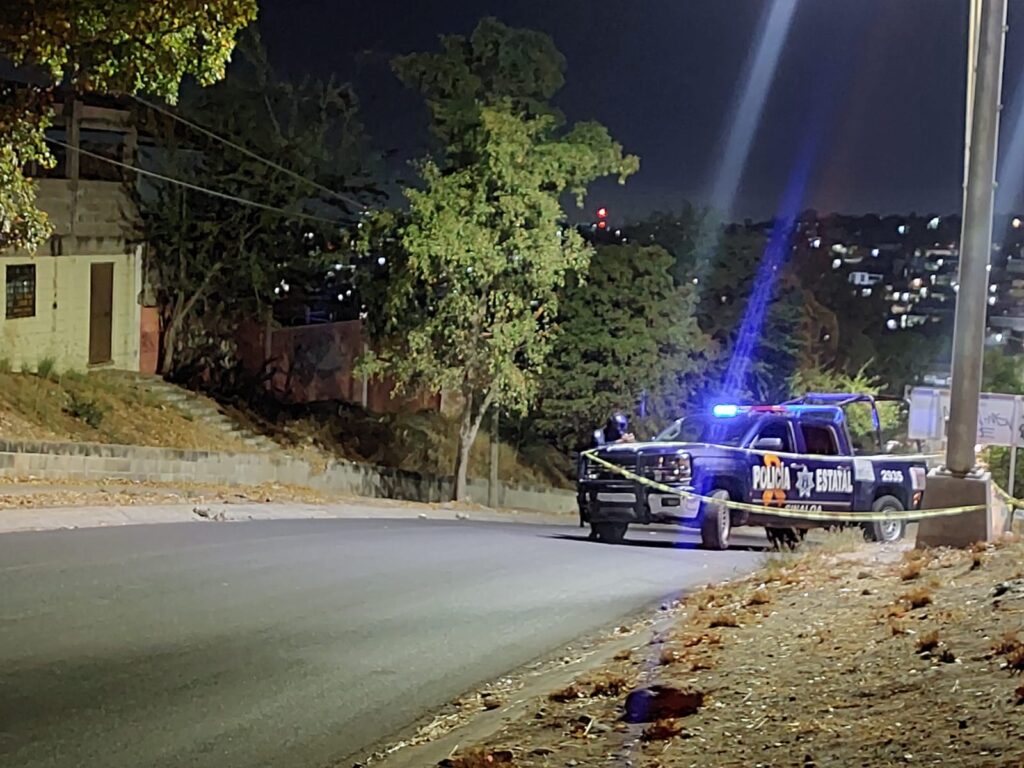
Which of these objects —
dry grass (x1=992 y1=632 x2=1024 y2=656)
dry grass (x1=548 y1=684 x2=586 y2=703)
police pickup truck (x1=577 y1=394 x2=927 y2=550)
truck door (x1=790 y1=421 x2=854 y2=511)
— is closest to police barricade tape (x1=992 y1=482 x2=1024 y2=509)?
police pickup truck (x1=577 y1=394 x2=927 y2=550)

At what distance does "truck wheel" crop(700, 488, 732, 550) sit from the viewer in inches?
643

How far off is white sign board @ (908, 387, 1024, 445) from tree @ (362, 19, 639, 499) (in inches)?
331

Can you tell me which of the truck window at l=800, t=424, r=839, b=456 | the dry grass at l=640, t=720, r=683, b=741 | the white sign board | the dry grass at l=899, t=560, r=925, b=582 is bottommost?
the dry grass at l=640, t=720, r=683, b=741

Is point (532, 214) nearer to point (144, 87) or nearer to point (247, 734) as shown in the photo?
point (144, 87)

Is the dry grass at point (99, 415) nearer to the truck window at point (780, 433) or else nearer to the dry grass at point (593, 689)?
the truck window at point (780, 433)

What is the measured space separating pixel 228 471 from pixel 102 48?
13063mm

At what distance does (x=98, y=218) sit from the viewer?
29469 millimetres

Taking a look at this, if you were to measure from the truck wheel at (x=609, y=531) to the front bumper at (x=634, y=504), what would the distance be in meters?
0.48

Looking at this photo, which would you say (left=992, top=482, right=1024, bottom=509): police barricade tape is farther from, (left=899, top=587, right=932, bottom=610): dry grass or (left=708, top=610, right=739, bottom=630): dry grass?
(left=708, top=610, right=739, bottom=630): dry grass

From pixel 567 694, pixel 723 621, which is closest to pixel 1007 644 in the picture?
pixel 567 694

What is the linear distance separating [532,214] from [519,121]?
1.86 m

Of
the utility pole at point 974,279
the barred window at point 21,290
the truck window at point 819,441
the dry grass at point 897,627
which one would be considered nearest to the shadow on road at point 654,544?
the truck window at point 819,441

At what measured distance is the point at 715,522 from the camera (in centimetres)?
1650

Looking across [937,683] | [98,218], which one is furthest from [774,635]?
[98,218]
